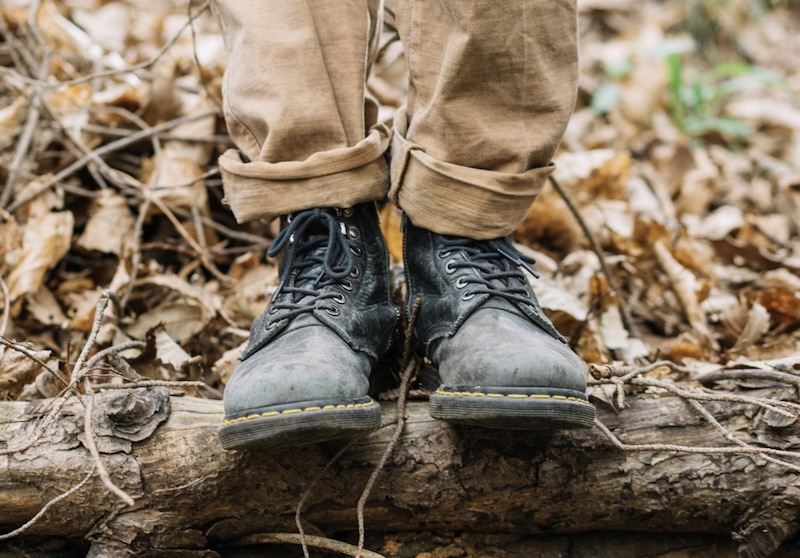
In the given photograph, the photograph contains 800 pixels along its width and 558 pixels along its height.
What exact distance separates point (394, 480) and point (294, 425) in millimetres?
279

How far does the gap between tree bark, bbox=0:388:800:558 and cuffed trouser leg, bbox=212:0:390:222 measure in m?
0.45

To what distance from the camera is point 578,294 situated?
2109 millimetres

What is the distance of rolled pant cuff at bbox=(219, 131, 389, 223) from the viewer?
4.59 ft

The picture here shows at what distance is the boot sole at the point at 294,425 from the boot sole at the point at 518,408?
16cm

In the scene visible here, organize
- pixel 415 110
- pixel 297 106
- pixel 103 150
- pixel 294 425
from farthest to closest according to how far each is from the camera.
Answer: pixel 103 150
pixel 415 110
pixel 297 106
pixel 294 425

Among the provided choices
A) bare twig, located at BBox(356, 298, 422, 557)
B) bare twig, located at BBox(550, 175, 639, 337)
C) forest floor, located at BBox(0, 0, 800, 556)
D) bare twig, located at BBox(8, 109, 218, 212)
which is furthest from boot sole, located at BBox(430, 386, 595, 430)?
bare twig, located at BBox(8, 109, 218, 212)

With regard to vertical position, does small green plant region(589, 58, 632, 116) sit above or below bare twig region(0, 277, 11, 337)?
below

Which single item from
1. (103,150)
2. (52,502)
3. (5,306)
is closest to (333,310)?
(52,502)

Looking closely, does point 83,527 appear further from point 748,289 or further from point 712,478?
point 748,289

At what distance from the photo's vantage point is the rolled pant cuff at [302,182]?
140cm

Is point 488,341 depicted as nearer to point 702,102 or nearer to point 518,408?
point 518,408

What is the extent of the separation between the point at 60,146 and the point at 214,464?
1666 millimetres

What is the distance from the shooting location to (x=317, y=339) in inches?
51.3

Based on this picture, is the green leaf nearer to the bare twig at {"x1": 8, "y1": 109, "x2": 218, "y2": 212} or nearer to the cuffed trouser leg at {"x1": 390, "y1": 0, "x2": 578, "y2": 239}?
the bare twig at {"x1": 8, "y1": 109, "x2": 218, "y2": 212}
